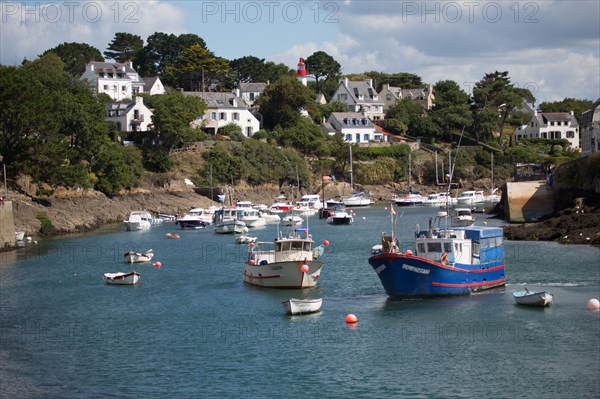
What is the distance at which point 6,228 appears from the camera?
80062 millimetres

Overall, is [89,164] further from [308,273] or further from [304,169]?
[308,273]

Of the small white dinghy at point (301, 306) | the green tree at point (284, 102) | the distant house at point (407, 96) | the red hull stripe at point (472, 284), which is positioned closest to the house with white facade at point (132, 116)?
the green tree at point (284, 102)

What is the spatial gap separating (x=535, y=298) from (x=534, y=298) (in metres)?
0.05

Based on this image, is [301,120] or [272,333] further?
[301,120]

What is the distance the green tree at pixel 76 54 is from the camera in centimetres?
16375

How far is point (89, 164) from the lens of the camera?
112 metres

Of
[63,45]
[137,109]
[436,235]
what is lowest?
[436,235]

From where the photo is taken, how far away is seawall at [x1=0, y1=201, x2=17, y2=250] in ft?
260

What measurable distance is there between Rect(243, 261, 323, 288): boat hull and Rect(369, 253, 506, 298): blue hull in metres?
6.04

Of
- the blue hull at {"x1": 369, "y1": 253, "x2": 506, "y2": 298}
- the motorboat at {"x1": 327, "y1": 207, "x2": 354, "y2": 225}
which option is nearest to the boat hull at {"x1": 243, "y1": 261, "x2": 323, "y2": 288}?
the blue hull at {"x1": 369, "y1": 253, "x2": 506, "y2": 298}

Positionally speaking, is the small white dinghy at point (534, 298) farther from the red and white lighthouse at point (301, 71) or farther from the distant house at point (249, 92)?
the red and white lighthouse at point (301, 71)

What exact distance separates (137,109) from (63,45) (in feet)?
133

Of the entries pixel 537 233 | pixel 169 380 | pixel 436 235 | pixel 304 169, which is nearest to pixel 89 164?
pixel 304 169

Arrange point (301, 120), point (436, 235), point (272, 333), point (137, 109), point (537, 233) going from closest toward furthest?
point (272, 333) < point (436, 235) < point (537, 233) < point (137, 109) < point (301, 120)
